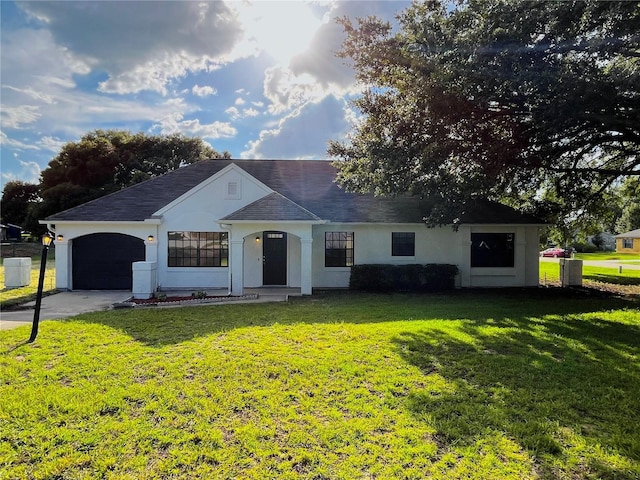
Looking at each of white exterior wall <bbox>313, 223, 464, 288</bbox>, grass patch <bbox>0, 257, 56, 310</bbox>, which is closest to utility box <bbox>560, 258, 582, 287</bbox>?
white exterior wall <bbox>313, 223, 464, 288</bbox>

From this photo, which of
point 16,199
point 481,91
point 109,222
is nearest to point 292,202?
point 109,222

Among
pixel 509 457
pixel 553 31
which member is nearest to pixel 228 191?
pixel 553 31

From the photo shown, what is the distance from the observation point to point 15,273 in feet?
45.3

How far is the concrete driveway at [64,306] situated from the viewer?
8.87m

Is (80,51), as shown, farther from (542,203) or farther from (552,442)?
(542,203)

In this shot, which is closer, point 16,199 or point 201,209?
point 201,209

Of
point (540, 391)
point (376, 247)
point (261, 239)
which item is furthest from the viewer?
point (376, 247)

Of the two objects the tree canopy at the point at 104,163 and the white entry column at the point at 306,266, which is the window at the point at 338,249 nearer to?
the white entry column at the point at 306,266

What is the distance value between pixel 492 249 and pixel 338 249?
657 cm

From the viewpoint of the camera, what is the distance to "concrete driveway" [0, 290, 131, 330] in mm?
8867

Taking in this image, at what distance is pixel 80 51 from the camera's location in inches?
355

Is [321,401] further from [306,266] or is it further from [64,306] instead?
[64,306]

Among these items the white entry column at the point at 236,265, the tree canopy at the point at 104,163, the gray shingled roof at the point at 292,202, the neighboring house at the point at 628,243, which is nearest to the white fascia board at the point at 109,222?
the gray shingled roof at the point at 292,202

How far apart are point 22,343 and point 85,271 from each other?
796 cm
